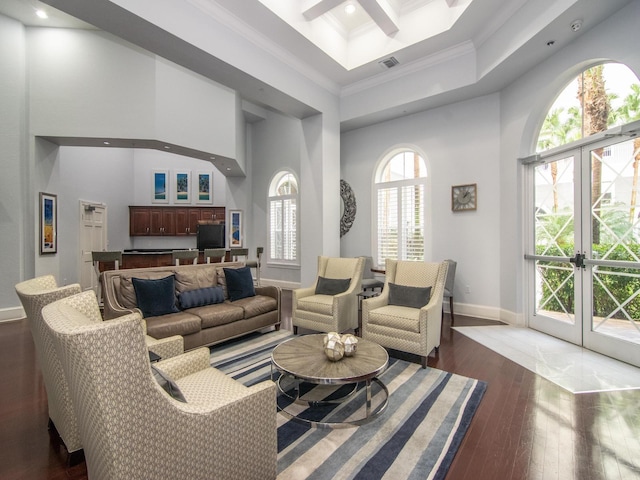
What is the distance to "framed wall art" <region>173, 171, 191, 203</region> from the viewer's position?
9.90 m

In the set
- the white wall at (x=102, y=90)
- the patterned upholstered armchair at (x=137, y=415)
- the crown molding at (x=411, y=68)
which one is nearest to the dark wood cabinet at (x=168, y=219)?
the white wall at (x=102, y=90)

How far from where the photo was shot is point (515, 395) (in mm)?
2543

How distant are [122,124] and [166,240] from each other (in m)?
5.21

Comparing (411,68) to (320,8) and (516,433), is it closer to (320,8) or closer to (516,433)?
(320,8)

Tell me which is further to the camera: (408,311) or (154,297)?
(408,311)

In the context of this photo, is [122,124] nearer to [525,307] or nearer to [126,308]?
[126,308]

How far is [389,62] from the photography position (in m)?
4.73

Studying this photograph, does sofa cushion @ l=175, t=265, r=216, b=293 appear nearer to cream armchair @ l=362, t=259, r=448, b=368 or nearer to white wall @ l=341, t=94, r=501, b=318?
cream armchair @ l=362, t=259, r=448, b=368

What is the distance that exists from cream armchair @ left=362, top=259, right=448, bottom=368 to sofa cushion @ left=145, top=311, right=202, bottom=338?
1913 millimetres

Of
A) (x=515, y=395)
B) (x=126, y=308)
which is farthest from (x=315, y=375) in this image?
(x=126, y=308)

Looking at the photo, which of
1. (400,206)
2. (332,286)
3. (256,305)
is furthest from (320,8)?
(256,305)

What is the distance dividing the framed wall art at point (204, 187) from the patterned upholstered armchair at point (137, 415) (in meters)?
9.35

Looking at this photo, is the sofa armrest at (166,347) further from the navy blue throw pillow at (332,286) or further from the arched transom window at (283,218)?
the arched transom window at (283,218)

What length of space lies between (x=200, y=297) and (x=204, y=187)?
723 cm
